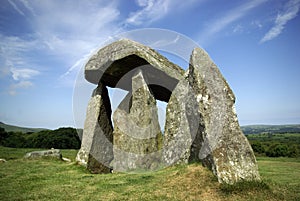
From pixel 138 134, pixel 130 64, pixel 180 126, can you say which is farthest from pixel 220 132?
pixel 130 64

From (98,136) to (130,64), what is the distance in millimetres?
3702

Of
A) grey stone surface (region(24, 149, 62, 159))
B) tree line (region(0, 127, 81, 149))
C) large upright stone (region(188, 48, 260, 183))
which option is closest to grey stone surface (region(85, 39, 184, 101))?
large upright stone (region(188, 48, 260, 183))

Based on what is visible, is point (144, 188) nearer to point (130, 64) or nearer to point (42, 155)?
point (130, 64)

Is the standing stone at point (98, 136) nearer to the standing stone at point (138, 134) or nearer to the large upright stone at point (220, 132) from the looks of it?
the standing stone at point (138, 134)

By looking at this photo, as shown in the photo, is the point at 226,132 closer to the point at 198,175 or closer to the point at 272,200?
the point at 198,175

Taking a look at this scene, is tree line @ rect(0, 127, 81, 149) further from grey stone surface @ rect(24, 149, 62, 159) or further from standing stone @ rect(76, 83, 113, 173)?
standing stone @ rect(76, 83, 113, 173)

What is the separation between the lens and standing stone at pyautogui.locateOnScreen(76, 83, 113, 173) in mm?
10773

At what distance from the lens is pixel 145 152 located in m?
10.3

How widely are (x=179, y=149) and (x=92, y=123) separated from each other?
441 cm

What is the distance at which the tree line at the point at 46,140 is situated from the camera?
101 feet

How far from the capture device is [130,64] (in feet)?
37.1

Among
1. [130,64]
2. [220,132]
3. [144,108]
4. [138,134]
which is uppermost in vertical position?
[130,64]

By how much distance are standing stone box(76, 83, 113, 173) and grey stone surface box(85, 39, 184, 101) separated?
110 centimetres

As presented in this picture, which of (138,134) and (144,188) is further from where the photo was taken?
(138,134)
